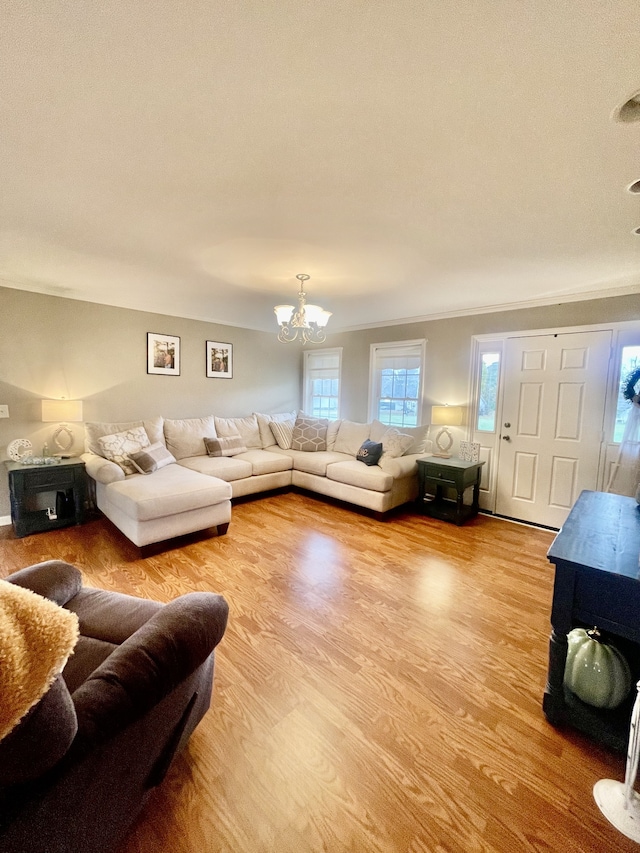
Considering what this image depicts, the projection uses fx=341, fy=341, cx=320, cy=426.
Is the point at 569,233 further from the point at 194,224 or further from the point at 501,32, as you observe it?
the point at 194,224

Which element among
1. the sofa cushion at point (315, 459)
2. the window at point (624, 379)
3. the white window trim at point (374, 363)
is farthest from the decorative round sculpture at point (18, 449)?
the window at point (624, 379)

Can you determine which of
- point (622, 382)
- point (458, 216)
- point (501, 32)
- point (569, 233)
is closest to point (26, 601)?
point (501, 32)

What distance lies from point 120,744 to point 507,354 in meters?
4.22

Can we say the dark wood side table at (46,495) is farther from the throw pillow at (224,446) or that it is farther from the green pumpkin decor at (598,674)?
the green pumpkin decor at (598,674)

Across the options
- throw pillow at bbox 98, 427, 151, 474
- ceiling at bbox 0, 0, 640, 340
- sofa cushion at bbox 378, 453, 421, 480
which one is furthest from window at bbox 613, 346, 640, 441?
throw pillow at bbox 98, 427, 151, 474

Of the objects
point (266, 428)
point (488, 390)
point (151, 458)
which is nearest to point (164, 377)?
point (151, 458)

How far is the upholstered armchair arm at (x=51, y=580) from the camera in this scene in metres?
1.26

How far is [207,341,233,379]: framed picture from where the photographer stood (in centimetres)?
483

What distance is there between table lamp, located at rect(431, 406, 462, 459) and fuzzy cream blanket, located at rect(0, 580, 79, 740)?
3879 mm

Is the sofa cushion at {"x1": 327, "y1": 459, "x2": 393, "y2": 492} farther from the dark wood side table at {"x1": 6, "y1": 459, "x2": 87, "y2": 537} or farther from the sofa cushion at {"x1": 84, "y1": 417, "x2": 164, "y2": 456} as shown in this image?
the dark wood side table at {"x1": 6, "y1": 459, "x2": 87, "y2": 537}

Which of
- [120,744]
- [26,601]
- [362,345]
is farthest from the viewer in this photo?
[362,345]

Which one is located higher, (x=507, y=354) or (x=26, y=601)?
(x=507, y=354)

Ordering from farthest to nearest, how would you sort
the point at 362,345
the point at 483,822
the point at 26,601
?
the point at 362,345 < the point at 483,822 < the point at 26,601

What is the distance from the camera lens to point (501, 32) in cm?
97
